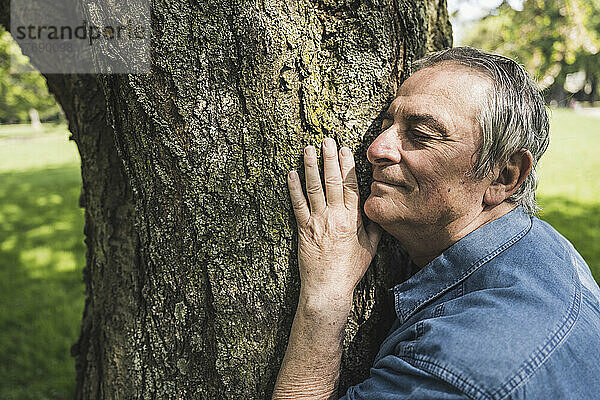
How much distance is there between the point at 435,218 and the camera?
1.65 meters

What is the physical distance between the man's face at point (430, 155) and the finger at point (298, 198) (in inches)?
8.5

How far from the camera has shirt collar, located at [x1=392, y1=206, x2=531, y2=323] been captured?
63.4 inches

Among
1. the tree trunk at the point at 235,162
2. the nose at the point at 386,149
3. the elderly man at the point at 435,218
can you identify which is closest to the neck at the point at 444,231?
the elderly man at the point at 435,218

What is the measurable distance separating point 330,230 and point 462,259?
0.45 m

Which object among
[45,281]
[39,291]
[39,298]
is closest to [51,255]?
[45,281]

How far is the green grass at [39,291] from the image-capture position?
13.6ft

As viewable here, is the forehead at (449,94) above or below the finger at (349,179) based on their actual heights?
above

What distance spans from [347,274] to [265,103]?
2.10 feet

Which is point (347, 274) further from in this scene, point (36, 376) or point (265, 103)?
point (36, 376)

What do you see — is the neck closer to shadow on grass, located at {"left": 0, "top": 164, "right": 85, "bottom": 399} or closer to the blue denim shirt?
the blue denim shirt

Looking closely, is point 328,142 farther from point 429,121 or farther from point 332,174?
point 429,121

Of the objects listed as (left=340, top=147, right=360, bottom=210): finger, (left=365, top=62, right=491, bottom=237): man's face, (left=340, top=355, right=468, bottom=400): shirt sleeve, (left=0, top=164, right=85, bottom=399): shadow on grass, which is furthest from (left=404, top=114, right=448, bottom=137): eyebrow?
(left=0, top=164, right=85, bottom=399): shadow on grass

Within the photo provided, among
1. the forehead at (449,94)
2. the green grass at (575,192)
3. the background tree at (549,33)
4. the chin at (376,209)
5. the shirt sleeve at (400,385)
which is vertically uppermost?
the background tree at (549,33)

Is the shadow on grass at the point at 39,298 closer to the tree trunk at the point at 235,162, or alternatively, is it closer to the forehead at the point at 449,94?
the tree trunk at the point at 235,162
